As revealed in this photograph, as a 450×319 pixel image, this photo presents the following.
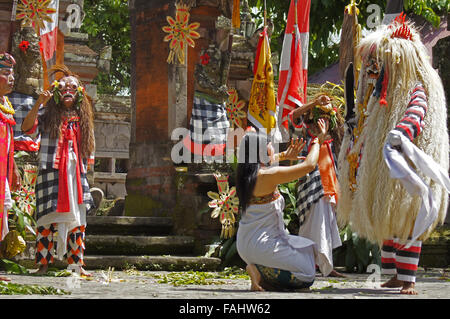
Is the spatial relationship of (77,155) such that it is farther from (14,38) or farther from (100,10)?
(100,10)

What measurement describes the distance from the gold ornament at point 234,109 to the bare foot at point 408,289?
5704 millimetres

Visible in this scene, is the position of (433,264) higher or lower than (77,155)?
lower

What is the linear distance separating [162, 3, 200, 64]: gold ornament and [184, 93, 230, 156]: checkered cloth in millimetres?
780

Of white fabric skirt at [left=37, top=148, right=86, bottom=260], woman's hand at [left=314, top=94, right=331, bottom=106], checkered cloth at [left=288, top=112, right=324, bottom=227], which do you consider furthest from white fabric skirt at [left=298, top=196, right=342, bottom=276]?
white fabric skirt at [left=37, top=148, right=86, bottom=260]

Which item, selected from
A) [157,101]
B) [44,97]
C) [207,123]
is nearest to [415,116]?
[44,97]

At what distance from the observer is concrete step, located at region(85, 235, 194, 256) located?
896 centimetres

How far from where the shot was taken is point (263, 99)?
1013 centimetres

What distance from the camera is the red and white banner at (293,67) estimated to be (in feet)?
33.3

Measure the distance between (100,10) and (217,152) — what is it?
526 inches

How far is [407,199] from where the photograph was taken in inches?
219

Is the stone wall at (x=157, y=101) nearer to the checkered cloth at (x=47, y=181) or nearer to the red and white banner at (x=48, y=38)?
the red and white banner at (x=48, y=38)

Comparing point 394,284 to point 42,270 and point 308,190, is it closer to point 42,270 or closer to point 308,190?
point 308,190

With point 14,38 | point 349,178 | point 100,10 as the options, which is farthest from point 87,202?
point 100,10

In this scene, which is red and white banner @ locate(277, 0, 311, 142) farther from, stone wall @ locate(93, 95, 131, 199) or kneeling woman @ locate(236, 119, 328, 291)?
stone wall @ locate(93, 95, 131, 199)
